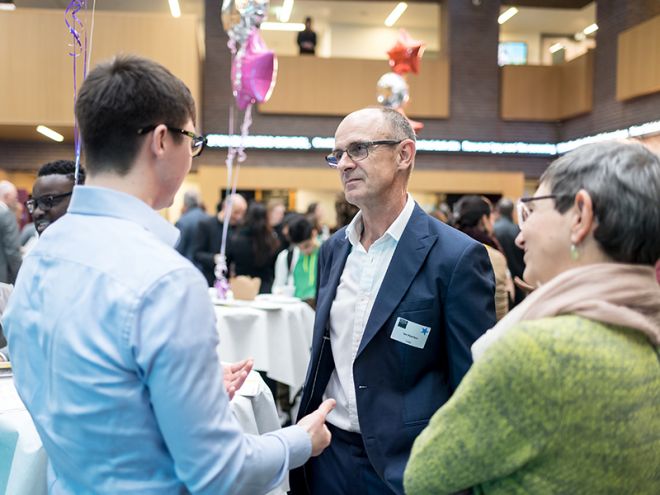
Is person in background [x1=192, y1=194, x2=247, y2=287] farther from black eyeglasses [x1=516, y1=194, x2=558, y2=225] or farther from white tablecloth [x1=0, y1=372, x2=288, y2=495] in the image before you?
black eyeglasses [x1=516, y1=194, x2=558, y2=225]

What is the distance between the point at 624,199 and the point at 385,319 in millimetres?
838

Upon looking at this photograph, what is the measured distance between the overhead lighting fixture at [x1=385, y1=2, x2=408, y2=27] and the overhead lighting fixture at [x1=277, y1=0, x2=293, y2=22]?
6.84 feet

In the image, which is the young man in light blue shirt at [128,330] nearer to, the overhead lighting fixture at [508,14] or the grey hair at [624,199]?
the grey hair at [624,199]

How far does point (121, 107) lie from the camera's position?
1.05m

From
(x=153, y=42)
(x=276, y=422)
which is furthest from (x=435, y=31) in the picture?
(x=276, y=422)

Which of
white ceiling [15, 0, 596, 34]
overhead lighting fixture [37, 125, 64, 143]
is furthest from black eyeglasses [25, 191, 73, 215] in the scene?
white ceiling [15, 0, 596, 34]

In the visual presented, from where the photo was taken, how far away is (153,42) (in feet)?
33.0

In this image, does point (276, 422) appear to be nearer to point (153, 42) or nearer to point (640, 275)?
point (640, 275)

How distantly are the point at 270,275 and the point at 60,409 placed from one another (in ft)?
16.4

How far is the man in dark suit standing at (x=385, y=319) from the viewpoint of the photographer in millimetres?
1735

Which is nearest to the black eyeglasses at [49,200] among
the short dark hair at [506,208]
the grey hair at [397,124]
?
the grey hair at [397,124]

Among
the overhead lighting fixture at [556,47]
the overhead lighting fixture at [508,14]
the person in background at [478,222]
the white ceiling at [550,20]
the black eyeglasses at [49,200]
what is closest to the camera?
the black eyeglasses at [49,200]

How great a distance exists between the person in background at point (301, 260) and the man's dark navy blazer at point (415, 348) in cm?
360

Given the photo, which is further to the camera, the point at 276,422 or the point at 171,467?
the point at 276,422
